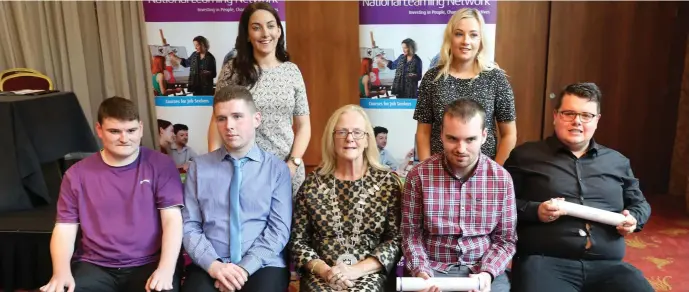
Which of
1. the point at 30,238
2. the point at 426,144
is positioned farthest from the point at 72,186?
→ the point at 426,144

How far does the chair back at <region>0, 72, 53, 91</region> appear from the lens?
4.24m

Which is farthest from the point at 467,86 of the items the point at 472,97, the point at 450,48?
the point at 450,48

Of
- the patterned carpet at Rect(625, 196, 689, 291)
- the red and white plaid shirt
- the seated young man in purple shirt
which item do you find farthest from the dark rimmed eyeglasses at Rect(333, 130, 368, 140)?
the patterned carpet at Rect(625, 196, 689, 291)

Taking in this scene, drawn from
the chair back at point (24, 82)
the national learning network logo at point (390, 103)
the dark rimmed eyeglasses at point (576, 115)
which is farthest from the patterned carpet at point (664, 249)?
the chair back at point (24, 82)

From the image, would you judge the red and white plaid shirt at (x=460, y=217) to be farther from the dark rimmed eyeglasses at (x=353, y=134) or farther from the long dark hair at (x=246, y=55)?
the long dark hair at (x=246, y=55)

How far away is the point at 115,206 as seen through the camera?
2053 mm

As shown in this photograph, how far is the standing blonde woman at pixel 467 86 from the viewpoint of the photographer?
7.51 ft

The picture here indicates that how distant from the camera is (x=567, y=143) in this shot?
212cm

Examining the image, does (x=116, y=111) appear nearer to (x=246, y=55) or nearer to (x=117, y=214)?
(x=117, y=214)

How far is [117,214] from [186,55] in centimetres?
229

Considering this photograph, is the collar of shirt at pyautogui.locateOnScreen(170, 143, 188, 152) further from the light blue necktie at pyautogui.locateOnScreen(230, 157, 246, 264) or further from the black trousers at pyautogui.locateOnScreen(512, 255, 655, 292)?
the black trousers at pyautogui.locateOnScreen(512, 255, 655, 292)

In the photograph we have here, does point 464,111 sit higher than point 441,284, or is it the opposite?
point 464,111

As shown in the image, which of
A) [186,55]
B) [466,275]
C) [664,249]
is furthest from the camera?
[186,55]

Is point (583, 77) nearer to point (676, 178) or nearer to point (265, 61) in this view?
point (676, 178)
